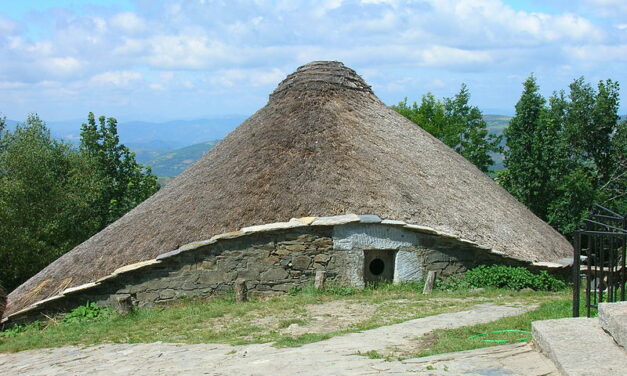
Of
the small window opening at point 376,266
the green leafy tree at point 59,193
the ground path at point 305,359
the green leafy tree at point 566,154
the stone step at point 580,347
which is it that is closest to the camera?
the stone step at point 580,347

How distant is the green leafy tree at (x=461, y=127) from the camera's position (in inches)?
1348

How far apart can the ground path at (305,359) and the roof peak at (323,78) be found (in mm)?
9625

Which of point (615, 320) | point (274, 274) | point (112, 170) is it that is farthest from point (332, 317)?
point (112, 170)

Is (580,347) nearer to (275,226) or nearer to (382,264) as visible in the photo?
(275,226)

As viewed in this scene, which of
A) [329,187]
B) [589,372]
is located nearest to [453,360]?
[589,372]

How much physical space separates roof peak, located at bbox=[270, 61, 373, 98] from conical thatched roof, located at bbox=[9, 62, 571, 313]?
0.18 ft

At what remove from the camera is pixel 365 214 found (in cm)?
1436

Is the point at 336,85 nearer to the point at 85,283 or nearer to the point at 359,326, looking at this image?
the point at 85,283

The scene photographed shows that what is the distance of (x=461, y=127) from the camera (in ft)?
115

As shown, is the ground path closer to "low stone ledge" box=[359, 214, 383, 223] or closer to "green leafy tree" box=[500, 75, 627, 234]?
"low stone ledge" box=[359, 214, 383, 223]

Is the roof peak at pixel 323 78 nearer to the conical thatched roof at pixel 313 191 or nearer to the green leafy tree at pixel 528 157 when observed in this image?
the conical thatched roof at pixel 313 191

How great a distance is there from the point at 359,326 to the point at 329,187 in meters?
5.57

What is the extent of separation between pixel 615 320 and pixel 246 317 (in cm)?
736

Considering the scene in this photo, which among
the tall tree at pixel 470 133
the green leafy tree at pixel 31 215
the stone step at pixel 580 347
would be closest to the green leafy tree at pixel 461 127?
the tall tree at pixel 470 133
